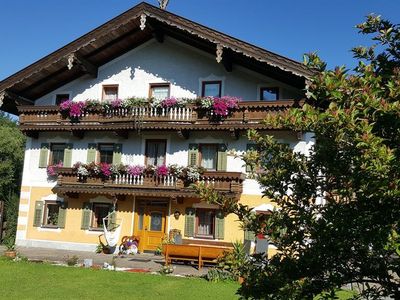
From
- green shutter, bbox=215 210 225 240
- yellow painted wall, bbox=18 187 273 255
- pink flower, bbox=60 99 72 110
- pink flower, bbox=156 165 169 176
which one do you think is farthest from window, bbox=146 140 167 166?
pink flower, bbox=60 99 72 110

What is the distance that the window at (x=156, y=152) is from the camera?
20.9 m

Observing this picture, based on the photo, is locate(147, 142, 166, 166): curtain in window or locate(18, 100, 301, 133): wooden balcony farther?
locate(147, 142, 166, 166): curtain in window

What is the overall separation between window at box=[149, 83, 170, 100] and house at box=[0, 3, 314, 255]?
5cm

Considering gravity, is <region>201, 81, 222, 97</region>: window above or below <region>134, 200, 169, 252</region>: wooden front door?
above

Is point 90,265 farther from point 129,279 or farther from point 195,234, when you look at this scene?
point 195,234

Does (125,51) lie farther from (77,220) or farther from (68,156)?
(77,220)

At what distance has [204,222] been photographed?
19.8 m

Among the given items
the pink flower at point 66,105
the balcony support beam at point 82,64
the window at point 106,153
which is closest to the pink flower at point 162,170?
the window at point 106,153

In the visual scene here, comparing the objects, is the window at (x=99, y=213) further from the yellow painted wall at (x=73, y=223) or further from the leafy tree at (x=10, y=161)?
the leafy tree at (x=10, y=161)

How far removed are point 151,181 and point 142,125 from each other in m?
2.51

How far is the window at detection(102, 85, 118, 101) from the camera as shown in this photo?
22420 mm

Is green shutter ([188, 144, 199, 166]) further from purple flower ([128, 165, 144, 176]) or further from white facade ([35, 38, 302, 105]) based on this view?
white facade ([35, 38, 302, 105])

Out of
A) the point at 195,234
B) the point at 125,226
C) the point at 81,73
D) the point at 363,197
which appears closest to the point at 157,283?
the point at 195,234

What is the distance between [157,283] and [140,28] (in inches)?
491
